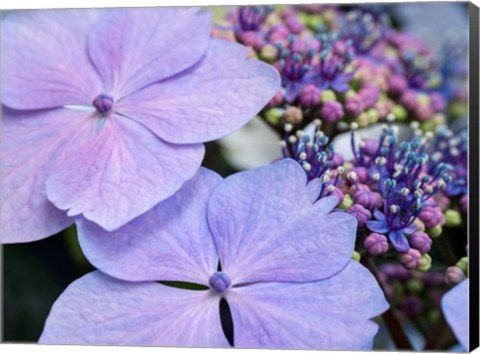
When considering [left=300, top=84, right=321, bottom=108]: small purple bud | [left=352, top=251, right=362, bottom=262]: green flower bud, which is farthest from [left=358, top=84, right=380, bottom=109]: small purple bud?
[left=352, top=251, right=362, bottom=262]: green flower bud

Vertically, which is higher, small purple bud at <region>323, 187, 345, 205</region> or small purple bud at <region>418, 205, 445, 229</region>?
small purple bud at <region>323, 187, 345, 205</region>

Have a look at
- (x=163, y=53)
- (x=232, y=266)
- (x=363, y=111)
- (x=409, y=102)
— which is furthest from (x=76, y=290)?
(x=409, y=102)

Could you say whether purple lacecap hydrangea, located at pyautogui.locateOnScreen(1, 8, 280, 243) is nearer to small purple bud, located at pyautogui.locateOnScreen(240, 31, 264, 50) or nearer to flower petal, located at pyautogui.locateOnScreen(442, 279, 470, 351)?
small purple bud, located at pyautogui.locateOnScreen(240, 31, 264, 50)

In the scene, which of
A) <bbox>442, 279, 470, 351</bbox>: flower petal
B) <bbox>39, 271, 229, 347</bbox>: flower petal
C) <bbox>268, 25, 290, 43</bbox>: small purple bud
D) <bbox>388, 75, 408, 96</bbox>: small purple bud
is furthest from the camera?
<bbox>388, 75, 408, 96</bbox>: small purple bud

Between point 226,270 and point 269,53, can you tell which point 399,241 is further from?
point 269,53

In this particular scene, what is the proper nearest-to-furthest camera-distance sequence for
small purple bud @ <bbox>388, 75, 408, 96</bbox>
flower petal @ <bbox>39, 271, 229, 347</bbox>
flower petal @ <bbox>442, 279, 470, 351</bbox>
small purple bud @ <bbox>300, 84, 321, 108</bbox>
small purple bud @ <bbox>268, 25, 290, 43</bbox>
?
flower petal @ <bbox>442, 279, 470, 351</bbox>, flower petal @ <bbox>39, 271, 229, 347</bbox>, small purple bud @ <bbox>300, 84, 321, 108</bbox>, small purple bud @ <bbox>268, 25, 290, 43</bbox>, small purple bud @ <bbox>388, 75, 408, 96</bbox>

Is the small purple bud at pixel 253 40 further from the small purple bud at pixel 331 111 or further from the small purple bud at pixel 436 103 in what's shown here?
the small purple bud at pixel 436 103

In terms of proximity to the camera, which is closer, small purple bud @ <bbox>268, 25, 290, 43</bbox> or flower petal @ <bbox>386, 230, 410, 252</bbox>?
flower petal @ <bbox>386, 230, 410, 252</bbox>
